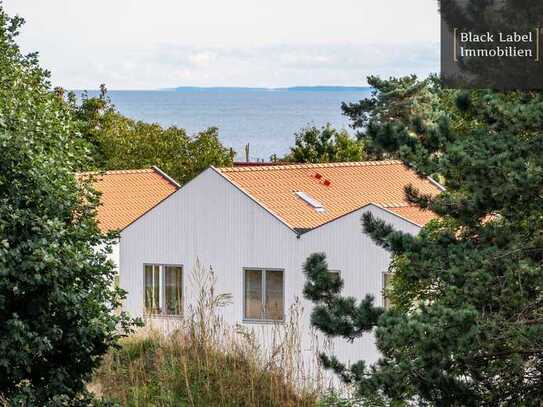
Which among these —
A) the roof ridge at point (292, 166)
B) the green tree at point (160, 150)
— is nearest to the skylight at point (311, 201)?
the roof ridge at point (292, 166)

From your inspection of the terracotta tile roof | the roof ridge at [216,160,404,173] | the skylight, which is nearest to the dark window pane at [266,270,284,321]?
the terracotta tile roof

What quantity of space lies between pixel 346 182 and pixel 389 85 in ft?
84.5

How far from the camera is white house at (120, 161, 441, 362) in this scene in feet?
105

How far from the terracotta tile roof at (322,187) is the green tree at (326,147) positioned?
1315 cm

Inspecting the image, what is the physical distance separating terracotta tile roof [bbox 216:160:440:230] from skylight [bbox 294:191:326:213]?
0.07 metres

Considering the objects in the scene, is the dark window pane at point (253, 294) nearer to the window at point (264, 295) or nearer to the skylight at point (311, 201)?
the window at point (264, 295)

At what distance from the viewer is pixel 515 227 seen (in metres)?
12.1

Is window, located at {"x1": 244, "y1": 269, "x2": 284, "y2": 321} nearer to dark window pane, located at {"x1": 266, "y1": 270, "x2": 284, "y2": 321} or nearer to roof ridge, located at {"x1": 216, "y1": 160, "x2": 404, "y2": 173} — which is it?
dark window pane, located at {"x1": 266, "y1": 270, "x2": 284, "y2": 321}

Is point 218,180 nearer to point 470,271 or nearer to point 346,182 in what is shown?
point 346,182

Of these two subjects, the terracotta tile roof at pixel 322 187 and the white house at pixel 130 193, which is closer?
the terracotta tile roof at pixel 322 187

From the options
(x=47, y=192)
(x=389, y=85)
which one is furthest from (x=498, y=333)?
(x=389, y=85)

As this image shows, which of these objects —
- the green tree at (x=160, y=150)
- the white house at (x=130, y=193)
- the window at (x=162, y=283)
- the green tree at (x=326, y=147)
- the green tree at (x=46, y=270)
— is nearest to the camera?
the green tree at (x=46, y=270)

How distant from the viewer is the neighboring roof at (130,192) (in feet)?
141

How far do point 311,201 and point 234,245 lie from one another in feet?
10.2
